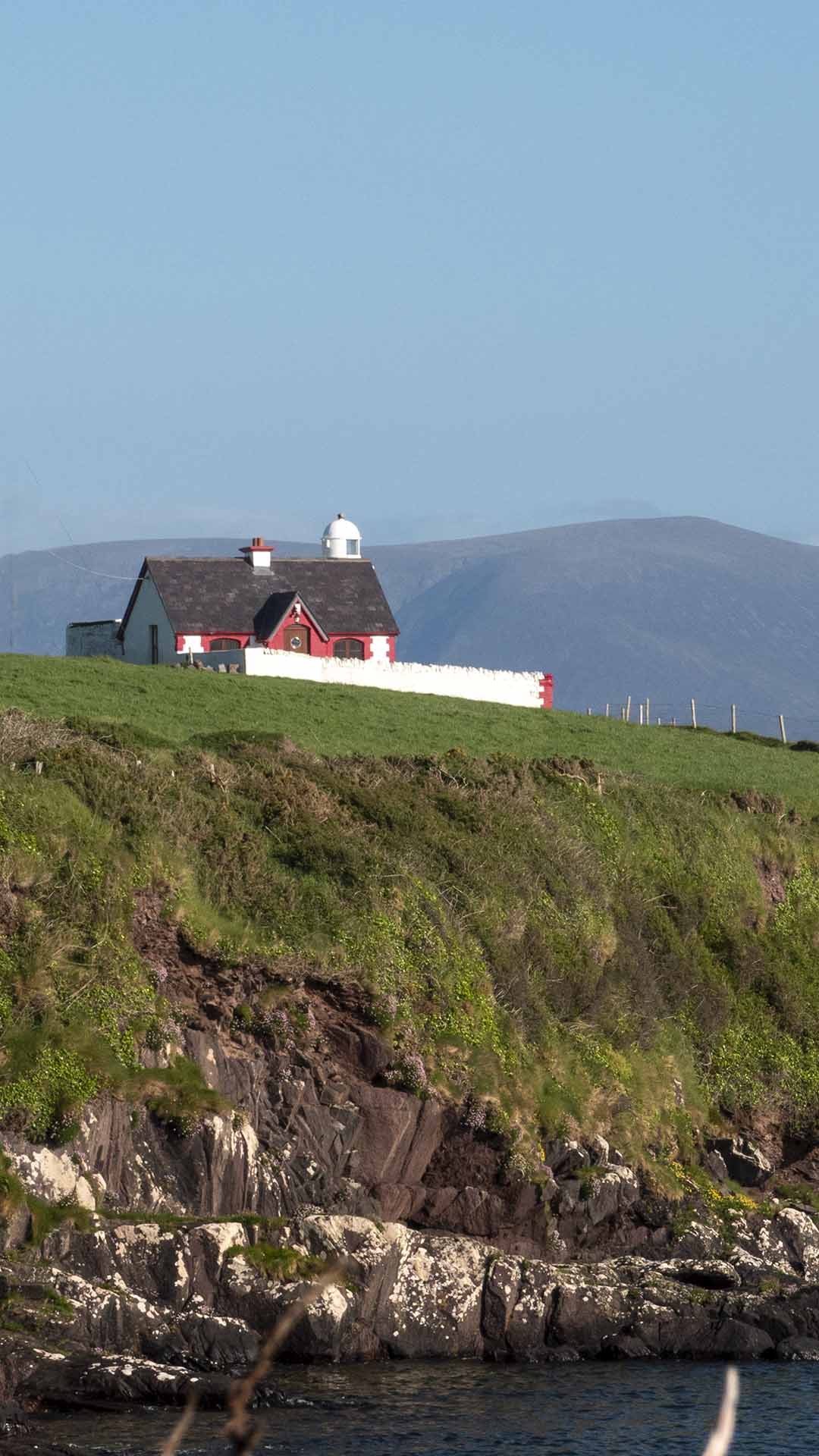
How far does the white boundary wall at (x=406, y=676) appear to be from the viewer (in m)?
70.7

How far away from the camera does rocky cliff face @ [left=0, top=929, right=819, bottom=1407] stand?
82.8 feet

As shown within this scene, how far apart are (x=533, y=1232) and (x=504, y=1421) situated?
9029mm

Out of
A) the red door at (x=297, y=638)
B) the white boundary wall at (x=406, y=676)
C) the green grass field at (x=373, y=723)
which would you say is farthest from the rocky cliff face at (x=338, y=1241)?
the red door at (x=297, y=638)

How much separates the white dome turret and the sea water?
73.9 metres

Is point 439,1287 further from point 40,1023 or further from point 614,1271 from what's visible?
point 40,1023

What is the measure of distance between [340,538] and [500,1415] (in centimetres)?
7821

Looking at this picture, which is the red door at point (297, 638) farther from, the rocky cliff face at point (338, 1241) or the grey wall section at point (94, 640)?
the rocky cliff face at point (338, 1241)

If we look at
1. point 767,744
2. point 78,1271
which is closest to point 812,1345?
point 78,1271

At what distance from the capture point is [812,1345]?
94.4 feet

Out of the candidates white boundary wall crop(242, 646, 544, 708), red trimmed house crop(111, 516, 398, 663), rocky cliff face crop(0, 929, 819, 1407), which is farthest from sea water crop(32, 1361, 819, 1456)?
red trimmed house crop(111, 516, 398, 663)

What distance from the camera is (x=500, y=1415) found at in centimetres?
2411

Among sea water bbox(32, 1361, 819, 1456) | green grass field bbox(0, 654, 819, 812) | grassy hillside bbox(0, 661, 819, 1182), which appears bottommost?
sea water bbox(32, 1361, 819, 1456)

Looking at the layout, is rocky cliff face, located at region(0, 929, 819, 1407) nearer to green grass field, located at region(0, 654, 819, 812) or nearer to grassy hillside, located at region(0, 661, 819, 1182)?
grassy hillside, located at region(0, 661, 819, 1182)

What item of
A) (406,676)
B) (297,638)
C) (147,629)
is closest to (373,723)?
(406,676)
